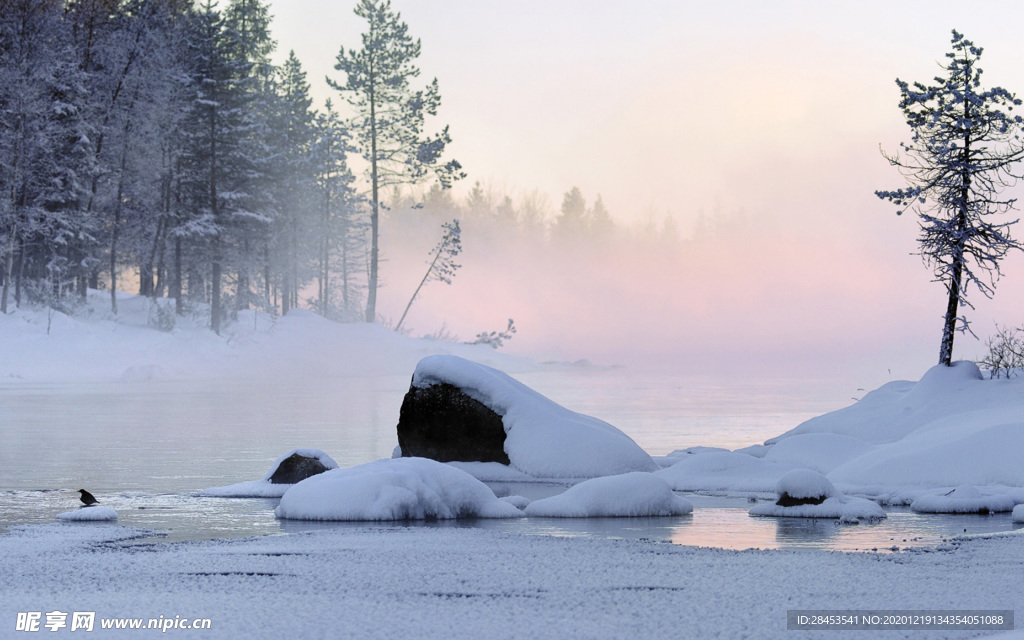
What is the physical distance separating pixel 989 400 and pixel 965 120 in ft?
23.4

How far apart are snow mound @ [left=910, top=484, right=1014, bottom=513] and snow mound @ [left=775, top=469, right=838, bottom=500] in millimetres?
897

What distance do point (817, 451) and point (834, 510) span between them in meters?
4.55

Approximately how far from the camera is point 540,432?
13750mm

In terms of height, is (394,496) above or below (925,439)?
below

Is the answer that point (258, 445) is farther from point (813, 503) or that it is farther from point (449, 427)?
point (813, 503)

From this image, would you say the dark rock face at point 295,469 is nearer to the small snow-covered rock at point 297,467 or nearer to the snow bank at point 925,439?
the small snow-covered rock at point 297,467

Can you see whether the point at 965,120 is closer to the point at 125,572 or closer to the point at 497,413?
the point at 497,413

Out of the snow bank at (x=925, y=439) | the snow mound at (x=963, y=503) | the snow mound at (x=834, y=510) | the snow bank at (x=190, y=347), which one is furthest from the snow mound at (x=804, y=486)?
the snow bank at (x=190, y=347)

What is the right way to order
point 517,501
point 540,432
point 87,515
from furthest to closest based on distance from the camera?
point 540,432
point 517,501
point 87,515

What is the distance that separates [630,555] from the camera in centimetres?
721

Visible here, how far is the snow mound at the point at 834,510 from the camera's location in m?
9.62

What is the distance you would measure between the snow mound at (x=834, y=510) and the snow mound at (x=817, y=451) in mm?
3722

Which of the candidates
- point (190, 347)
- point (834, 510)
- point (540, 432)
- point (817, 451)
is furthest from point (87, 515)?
point (190, 347)

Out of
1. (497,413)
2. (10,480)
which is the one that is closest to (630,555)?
(497,413)
